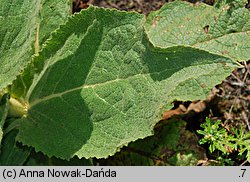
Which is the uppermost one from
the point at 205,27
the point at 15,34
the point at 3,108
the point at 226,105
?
the point at 15,34

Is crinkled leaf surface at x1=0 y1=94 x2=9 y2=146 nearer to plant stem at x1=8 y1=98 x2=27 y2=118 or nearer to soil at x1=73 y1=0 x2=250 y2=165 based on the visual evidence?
plant stem at x1=8 y1=98 x2=27 y2=118

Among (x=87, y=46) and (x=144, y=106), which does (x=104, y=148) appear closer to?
(x=144, y=106)

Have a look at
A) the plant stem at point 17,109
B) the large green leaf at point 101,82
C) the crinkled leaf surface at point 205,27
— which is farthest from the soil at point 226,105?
the plant stem at point 17,109

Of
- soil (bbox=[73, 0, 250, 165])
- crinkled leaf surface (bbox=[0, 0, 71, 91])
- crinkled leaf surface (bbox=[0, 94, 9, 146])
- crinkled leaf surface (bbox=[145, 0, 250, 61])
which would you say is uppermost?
crinkled leaf surface (bbox=[0, 0, 71, 91])

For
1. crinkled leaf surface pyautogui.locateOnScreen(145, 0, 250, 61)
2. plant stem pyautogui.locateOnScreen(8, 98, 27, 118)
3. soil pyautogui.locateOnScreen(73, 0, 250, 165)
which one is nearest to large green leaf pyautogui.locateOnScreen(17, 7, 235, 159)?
plant stem pyautogui.locateOnScreen(8, 98, 27, 118)

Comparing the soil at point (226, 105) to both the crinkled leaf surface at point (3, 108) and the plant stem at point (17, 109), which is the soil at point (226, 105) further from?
the crinkled leaf surface at point (3, 108)

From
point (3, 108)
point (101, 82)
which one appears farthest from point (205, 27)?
point (3, 108)

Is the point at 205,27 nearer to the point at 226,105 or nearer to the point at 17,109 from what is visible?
the point at 226,105
